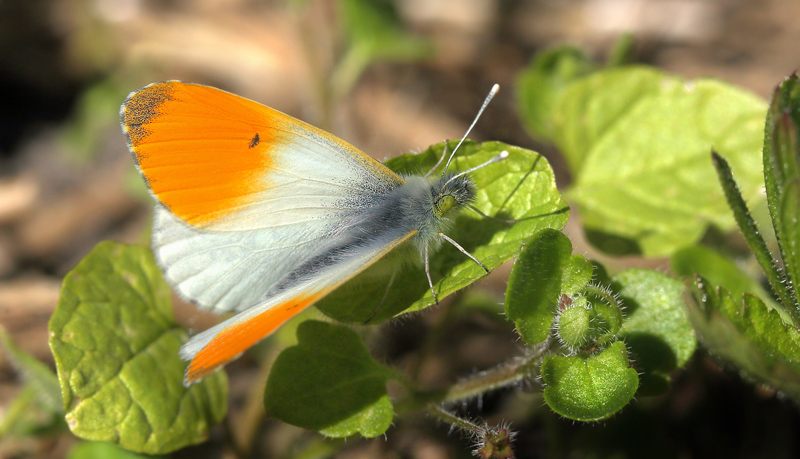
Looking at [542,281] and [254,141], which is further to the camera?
[254,141]

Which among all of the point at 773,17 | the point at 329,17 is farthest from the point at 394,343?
the point at 773,17

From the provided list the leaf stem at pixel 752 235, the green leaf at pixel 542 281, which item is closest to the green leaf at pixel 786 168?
the leaf stem at pixel 752 235

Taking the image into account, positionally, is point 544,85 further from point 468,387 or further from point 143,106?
point 143,106

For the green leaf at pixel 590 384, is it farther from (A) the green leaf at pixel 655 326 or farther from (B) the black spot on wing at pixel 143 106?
(B) the black spot on wing at pixel 143 106

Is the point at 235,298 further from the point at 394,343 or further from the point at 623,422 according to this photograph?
the point at 623,422

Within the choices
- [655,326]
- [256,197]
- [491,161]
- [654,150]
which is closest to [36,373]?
[256,197]

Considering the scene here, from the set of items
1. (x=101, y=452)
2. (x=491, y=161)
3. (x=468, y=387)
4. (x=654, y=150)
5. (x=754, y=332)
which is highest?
(x=491, y=161)

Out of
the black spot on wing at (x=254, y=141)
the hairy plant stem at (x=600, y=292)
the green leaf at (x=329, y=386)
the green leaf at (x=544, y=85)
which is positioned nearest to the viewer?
the hairy plant stem at (x=600, y=292)
